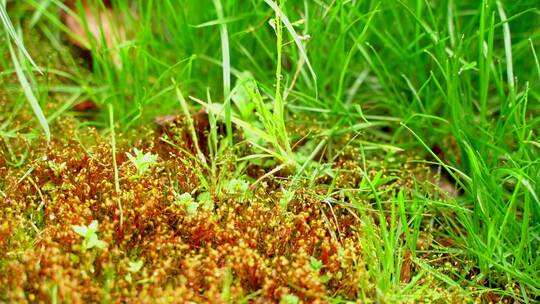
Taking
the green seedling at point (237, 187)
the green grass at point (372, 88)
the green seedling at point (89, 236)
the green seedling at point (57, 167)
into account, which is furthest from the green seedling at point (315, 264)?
the green seedling at point (57, 167)

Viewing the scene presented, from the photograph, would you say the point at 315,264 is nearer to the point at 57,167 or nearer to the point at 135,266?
the point at 135,266

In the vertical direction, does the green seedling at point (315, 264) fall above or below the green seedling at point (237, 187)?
below

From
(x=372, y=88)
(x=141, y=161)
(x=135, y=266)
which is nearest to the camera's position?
(x=135, y=266)

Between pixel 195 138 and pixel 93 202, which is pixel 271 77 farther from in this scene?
pixel 93 202

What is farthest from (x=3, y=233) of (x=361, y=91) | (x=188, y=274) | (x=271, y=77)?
(x=361, y=91)

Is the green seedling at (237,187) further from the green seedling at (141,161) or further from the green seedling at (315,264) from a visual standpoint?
the green seedling at (315,264)

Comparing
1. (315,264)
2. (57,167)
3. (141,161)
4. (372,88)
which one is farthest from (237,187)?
(372,88)
